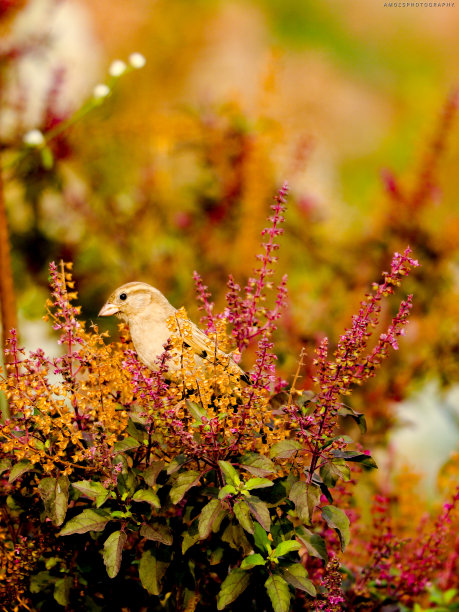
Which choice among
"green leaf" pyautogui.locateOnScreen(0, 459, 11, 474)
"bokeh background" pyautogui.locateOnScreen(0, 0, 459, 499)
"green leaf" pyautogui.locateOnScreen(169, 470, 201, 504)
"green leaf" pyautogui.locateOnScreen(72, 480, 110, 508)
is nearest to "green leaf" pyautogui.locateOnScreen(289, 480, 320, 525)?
"green leaf" pyautogui.locateOnScreen(169, 470, 201, 504)

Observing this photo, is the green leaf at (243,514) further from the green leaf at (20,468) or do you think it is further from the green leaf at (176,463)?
the green leaf at (20,468)

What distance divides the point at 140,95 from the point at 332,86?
1.90 meters

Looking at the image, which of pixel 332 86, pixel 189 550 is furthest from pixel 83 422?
pixel 332 86

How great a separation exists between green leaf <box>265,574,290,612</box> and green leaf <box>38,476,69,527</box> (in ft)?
0.80

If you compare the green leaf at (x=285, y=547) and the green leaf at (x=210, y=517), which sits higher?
the green leaf at (x=285, y=547)

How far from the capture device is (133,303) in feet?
3.09

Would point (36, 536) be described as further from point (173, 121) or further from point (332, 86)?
point (332, 86)

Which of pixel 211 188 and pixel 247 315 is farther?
pixel 211 188

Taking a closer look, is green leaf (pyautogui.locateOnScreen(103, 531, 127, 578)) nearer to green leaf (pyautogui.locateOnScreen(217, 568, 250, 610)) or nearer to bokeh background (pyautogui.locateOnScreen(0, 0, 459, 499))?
green leaf (pyautogui.locateOnScreen(217, 568, 250, 610))

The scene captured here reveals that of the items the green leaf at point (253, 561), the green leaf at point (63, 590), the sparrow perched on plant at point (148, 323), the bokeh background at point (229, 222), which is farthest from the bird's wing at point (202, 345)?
the bokeh background at point (229, 222)

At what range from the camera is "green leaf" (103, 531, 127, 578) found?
734mm

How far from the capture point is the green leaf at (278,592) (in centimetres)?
75

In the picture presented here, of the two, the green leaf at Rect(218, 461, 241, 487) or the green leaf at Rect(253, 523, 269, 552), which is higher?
the green leaf at Rect(218, 461, 241, 487)

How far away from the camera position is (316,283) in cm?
234
